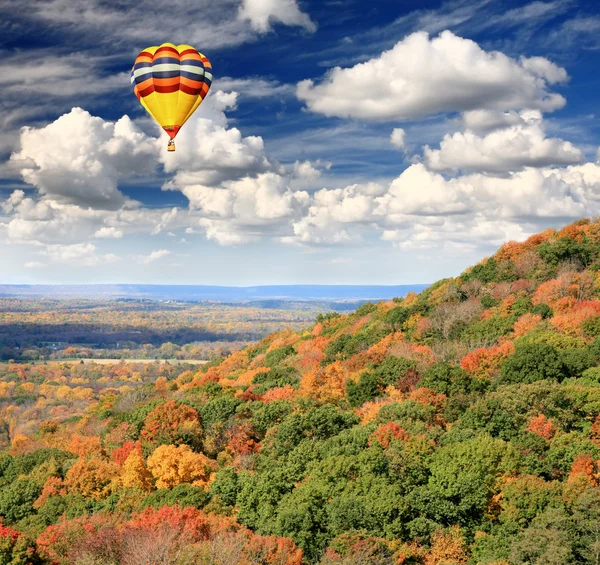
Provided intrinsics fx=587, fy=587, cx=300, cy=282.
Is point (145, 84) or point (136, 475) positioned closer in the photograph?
point (136, 475)

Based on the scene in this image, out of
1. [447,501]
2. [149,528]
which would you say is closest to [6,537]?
[149,528]

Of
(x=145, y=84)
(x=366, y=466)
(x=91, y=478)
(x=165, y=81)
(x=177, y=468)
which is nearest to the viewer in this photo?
(x=366, y=466)

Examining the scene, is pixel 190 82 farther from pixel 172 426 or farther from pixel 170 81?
pixel 172 426

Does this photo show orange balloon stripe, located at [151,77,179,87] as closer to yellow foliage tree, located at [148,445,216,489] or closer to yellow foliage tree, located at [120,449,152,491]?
yellow foliage tree, located at [148,445,216,489]

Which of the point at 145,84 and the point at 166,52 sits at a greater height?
the point at 166,52

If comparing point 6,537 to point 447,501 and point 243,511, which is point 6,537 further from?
point 447,501

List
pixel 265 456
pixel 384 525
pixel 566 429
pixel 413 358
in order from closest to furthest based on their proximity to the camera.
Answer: pixel 384 525 → pixel 566 429 → pixel 265 456 → pixel 413 358

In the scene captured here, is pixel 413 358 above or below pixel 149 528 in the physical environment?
above

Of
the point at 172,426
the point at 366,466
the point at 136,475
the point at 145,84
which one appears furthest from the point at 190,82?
the point at 366,466
